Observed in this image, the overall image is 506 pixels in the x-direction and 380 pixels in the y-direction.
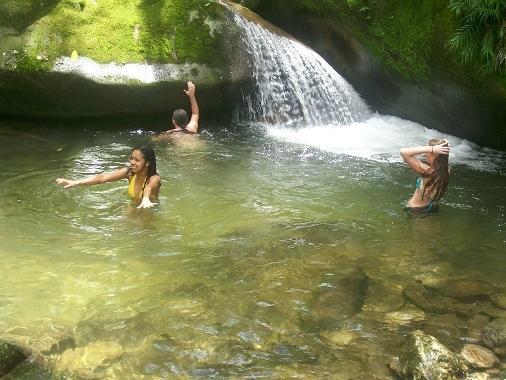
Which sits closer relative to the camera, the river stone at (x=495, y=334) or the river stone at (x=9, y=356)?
the river stone at (x=9, y=356)

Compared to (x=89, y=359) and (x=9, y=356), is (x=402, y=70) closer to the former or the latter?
(x=89, y=359)

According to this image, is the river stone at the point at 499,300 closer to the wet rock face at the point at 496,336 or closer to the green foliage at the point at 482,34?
the wet rock face at the point at 496,336

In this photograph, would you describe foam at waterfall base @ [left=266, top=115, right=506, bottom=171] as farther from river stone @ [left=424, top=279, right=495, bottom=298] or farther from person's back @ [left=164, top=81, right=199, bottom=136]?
river stone @ [left=424, top=279, right=495, bottom=298]

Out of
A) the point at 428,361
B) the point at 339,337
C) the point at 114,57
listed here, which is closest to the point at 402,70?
the point at 114,57

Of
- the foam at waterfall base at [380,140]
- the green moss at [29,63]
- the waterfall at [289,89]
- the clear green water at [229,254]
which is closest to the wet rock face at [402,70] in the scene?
the foam at waterfall base at [380,140]

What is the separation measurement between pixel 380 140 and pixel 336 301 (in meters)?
5.61

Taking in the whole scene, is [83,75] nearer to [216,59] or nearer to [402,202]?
[216,59]

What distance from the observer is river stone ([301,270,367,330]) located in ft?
14.9

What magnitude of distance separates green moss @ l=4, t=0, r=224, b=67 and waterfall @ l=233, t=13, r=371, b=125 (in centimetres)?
95

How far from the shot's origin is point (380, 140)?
987cm

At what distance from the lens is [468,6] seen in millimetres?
8070

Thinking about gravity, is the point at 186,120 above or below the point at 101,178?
above

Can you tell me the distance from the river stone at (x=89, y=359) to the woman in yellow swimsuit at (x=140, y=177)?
252cm

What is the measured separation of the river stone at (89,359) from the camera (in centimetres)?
387
